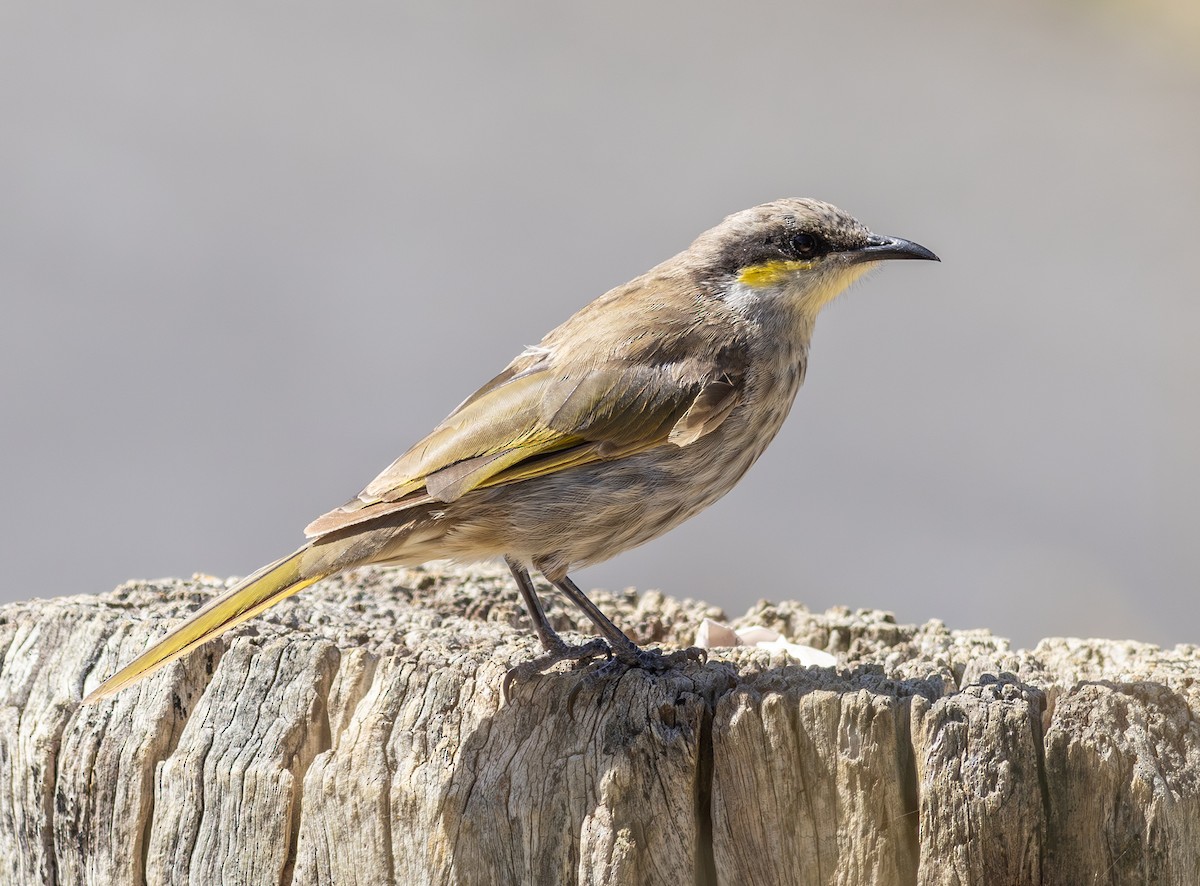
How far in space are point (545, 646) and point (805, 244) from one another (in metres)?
1.67

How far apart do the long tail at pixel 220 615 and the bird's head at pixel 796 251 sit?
172 centimetres

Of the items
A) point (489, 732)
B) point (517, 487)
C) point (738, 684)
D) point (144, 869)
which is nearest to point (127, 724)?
point (144, 869)

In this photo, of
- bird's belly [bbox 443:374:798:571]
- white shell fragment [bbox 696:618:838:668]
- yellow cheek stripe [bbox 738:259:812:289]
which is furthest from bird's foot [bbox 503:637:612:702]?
yellow cheek stripe [bbox 738:259:812:289]

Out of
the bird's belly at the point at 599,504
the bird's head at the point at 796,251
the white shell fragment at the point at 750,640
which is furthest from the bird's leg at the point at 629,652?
the bird's head at the point at 796,251

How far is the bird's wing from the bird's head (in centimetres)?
49

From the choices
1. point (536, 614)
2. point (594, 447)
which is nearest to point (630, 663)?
point (536, 614)

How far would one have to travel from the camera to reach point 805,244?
4332 millimetres

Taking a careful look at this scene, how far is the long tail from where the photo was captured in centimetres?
307

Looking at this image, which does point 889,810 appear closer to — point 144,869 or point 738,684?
point 738,684

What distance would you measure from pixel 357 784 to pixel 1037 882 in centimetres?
146

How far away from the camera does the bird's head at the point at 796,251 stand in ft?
13.9

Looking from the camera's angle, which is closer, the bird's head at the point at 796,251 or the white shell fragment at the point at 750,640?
the white shell fragment at the point at 750,640

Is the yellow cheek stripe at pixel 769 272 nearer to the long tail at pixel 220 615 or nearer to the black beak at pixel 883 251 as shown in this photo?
A: the black beak at pixel 883 251

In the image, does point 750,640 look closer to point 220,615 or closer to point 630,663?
point 630,663
